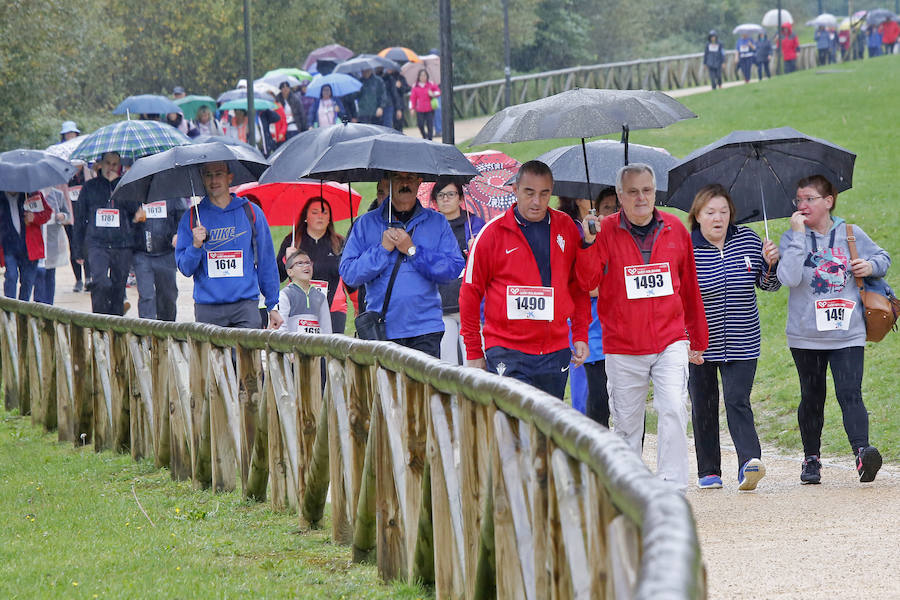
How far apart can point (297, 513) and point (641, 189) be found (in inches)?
108

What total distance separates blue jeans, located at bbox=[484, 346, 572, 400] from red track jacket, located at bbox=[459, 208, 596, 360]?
1.3 inches

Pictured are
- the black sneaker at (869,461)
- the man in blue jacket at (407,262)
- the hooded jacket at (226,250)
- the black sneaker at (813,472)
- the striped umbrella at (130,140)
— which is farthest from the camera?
the striped umbrella at (130,140)

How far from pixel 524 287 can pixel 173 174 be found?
4334 mm

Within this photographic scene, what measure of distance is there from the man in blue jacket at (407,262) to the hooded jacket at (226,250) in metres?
1.60

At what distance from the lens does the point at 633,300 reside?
26.1 feet

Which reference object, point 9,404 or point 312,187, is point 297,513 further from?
point 9,404

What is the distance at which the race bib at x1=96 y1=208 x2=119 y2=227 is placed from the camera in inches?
568

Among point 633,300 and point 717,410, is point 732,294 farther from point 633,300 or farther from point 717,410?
point 633,300

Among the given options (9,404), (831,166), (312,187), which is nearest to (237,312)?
(312,187)

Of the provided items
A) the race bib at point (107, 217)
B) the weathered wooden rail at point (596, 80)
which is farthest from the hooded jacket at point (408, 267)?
the weathered wooden rail at point (596, 80)

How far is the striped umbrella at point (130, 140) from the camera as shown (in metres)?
13.6

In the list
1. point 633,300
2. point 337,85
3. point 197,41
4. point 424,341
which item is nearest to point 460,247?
point 424,341

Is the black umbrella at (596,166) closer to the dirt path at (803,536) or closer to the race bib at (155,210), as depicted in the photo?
the dirt path at (803,536)

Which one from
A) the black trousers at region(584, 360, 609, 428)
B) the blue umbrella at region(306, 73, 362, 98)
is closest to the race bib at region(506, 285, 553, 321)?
the black trousers at region(584, 360, 609, 428)
